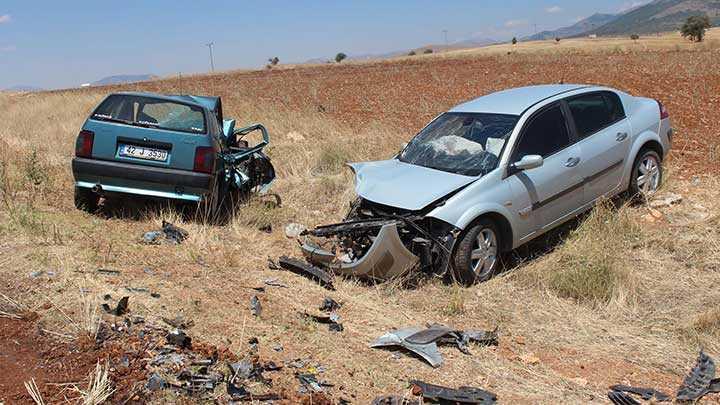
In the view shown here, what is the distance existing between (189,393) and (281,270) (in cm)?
290

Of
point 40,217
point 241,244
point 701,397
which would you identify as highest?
point 40,217

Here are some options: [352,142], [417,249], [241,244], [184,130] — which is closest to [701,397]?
[417,249]

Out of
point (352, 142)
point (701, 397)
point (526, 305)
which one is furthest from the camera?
point (352, 142)

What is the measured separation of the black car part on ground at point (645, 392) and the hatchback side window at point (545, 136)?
9.09 feet

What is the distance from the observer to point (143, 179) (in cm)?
739

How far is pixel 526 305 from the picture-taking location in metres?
5.67

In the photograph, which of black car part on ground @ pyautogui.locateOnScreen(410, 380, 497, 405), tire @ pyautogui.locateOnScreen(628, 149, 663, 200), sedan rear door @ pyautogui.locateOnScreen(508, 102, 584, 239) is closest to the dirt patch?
black car part on ground @ pyautogui.locateOnScreen(410, 380, 497, 405)

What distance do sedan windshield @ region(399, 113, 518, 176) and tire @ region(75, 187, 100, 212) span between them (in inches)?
157

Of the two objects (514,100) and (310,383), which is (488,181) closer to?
(514,100)

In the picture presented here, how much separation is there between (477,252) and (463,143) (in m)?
1.33

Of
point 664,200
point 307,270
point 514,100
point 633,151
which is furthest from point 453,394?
point 664,200

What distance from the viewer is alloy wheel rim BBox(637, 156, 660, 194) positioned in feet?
25.7

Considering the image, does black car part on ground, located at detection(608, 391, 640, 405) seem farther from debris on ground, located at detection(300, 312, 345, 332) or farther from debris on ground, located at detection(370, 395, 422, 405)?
debris on ground, located at detection(300, 312, 345, 332)

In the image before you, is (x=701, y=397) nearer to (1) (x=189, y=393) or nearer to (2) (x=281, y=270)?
(1) (x=189, y=393)
